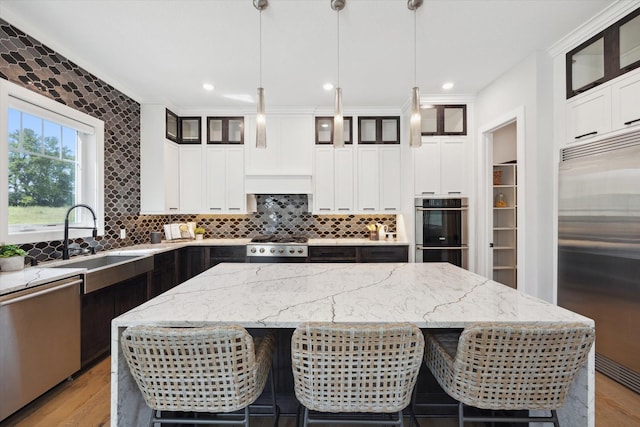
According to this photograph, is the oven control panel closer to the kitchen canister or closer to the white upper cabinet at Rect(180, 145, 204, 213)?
the white upper cabinet at Rect(180, 145, 204, 213)

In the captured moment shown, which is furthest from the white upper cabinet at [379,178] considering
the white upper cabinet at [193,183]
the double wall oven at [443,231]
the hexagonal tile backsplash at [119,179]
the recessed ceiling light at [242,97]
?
the white upper cabinet at [193,183]

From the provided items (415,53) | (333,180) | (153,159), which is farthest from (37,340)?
(415,53)

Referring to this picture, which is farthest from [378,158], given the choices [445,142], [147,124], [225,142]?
[147,124]

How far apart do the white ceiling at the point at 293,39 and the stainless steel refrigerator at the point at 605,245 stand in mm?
1113

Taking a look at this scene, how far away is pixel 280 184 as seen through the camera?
4.48 meters

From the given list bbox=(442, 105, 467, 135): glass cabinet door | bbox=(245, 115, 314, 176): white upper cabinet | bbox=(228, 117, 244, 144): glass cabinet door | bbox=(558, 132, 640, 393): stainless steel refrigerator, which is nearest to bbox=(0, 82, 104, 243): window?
bbox=(228, 117, 244, 144): glass cabinet door

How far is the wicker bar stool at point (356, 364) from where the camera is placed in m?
1.17

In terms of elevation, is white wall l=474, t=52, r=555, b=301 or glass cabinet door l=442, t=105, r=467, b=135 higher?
glass cabinet door l=442, t=105, r=467, b=135

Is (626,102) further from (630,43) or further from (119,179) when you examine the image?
(119,179)

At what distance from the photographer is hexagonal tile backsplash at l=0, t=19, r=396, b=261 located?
2562 millimetres

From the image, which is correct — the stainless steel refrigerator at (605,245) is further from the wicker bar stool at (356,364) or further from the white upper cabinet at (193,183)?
the white upper cabinet at (193,183)

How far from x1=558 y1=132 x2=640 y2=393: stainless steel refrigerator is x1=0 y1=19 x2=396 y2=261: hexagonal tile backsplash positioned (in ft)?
7.77

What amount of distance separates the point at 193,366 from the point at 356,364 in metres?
0.62

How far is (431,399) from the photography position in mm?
1845
